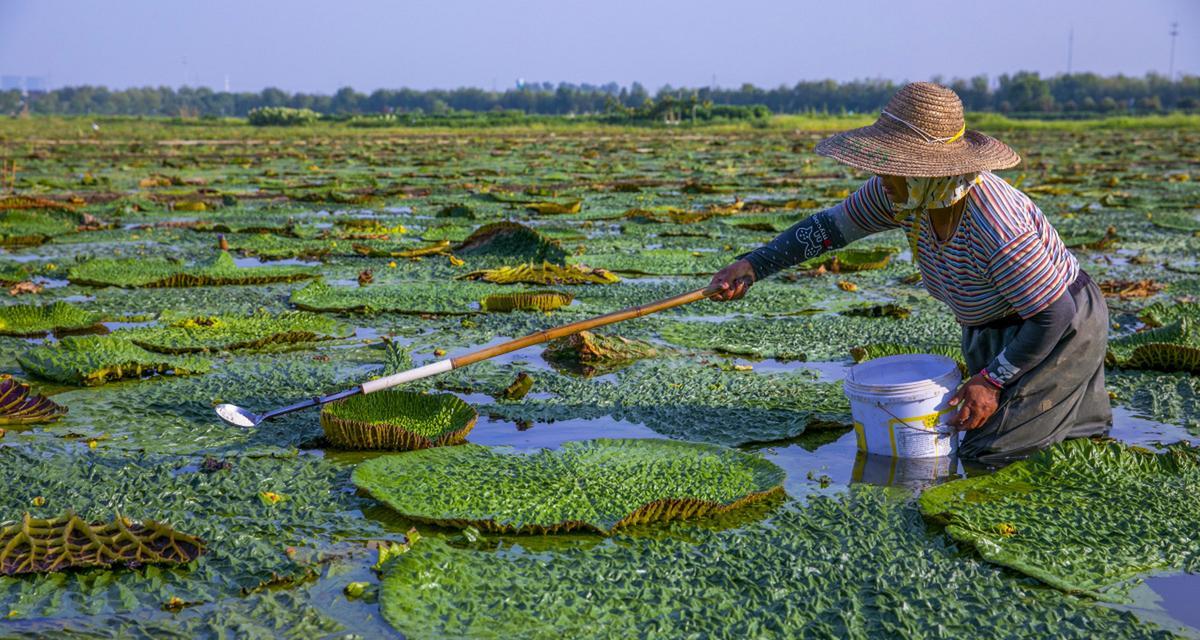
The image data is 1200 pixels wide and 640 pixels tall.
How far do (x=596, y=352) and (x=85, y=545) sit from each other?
224cm

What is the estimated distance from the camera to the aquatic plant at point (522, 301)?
5148 millimetres

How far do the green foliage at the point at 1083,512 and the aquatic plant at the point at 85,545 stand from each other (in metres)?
1.70

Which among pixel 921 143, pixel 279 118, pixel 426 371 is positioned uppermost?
pixel 279 118

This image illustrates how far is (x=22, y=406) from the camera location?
3232mm

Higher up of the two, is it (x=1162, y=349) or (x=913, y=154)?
(x=913, y=154)

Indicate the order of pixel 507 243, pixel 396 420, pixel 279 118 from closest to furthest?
1. pixel 396 420
2. pixel 507 243
3. pixel 279 118

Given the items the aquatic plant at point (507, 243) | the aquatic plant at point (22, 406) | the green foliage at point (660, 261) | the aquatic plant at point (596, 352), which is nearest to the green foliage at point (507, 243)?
the aquatic plant at point (507, 243)

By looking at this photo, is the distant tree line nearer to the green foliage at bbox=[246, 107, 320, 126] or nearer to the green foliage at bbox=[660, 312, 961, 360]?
the green foliage at bbox=[246, 107, 320, 126]

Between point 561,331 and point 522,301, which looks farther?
point 522,301

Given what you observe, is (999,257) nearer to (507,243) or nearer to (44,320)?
(44,320)

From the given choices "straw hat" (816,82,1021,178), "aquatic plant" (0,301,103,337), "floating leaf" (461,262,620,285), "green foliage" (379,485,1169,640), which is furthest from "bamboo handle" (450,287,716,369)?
"floating leaf" (461,262,620,285)

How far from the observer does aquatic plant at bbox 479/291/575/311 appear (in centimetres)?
515

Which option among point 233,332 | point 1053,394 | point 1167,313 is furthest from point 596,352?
point 1167,313

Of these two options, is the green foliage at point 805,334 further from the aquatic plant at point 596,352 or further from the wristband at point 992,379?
the wristband at point 992,379
